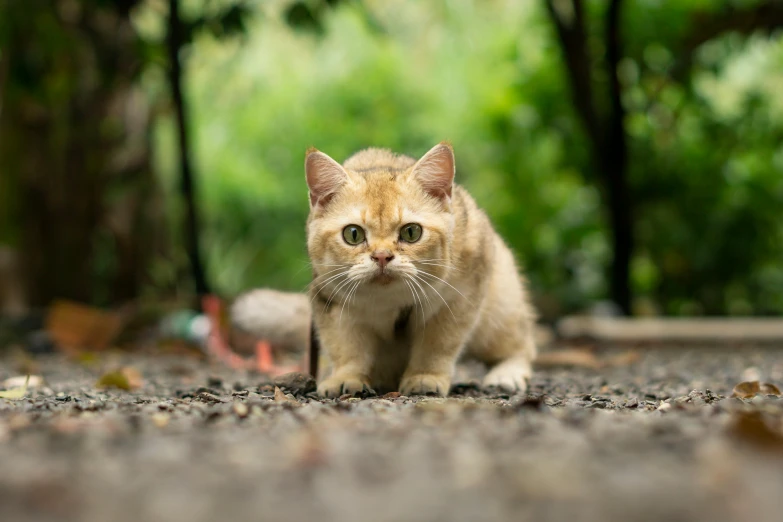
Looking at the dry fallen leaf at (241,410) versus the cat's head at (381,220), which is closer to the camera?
the dry fallen leaf at (241,410)

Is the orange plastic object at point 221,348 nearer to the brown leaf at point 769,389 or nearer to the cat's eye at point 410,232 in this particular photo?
the cat's eye at point 410,232

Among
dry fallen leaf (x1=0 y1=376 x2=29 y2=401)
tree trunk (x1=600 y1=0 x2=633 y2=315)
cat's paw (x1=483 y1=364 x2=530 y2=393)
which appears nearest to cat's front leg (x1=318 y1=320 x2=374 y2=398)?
Answer: cat's paw (x1=483 y1=364 x2=530 y2=393)

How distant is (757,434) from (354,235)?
5.28ft

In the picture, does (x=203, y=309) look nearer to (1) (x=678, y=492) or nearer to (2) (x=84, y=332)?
(2) (x=84, y=332)

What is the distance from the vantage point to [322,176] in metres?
3.03

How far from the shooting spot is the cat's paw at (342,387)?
9.25 ft

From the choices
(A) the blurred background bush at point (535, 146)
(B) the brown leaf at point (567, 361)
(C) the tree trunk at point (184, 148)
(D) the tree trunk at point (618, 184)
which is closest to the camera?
(B) the brown leaf at point (567, 361)

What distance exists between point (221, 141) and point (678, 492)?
12.3m

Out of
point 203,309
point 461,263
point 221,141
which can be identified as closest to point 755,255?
point 203,309

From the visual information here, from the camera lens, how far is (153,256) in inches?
341

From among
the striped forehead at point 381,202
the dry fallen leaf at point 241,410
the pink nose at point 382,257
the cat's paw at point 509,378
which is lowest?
the cat's paw at point 509,378

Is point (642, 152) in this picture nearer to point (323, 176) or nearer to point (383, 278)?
point (323, 176)

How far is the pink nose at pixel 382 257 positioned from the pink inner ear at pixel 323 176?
16.2 inches

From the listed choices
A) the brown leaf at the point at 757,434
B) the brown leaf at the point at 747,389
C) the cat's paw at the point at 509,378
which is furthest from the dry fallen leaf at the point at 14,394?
the brown leaf at the point at 747,389
